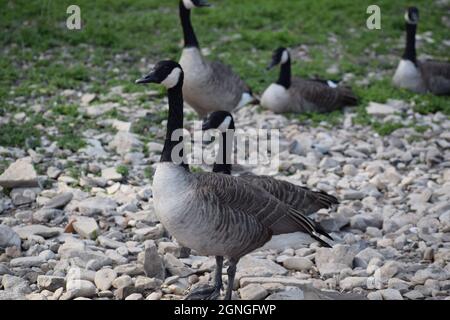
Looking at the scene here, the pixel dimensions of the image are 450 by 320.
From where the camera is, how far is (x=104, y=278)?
529cm

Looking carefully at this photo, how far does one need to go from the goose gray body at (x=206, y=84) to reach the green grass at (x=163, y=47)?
1.56 feet

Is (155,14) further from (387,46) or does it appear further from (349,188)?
(349,188)

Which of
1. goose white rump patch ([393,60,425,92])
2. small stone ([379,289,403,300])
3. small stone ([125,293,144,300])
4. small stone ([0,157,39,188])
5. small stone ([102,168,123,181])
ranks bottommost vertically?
small stone ([379,289,403,300])

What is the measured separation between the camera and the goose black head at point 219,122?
266 inches

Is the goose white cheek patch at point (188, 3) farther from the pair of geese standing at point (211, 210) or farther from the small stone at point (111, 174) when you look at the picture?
the pair of geese standing at point (211, 210)

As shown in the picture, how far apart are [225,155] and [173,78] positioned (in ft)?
5.15

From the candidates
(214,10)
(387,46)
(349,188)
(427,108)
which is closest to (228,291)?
(349,188)

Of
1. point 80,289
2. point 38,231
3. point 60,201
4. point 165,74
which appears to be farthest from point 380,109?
point 80,289

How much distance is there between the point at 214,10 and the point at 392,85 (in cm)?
451

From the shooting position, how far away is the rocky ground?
5.36m

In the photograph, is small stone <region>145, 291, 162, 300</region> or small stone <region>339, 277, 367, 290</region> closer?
small stone <region>145, 291, 162, 300</region>

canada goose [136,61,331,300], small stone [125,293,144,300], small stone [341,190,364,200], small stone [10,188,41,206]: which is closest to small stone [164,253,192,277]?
canada goose [136,61,331,300]

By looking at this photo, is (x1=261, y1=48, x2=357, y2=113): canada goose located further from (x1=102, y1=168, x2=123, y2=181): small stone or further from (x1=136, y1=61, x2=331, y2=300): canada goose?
(x1=136, y1=61, x2=331, y2=300): canada goose

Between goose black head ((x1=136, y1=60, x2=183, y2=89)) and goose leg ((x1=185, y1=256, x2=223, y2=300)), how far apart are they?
1.35m
